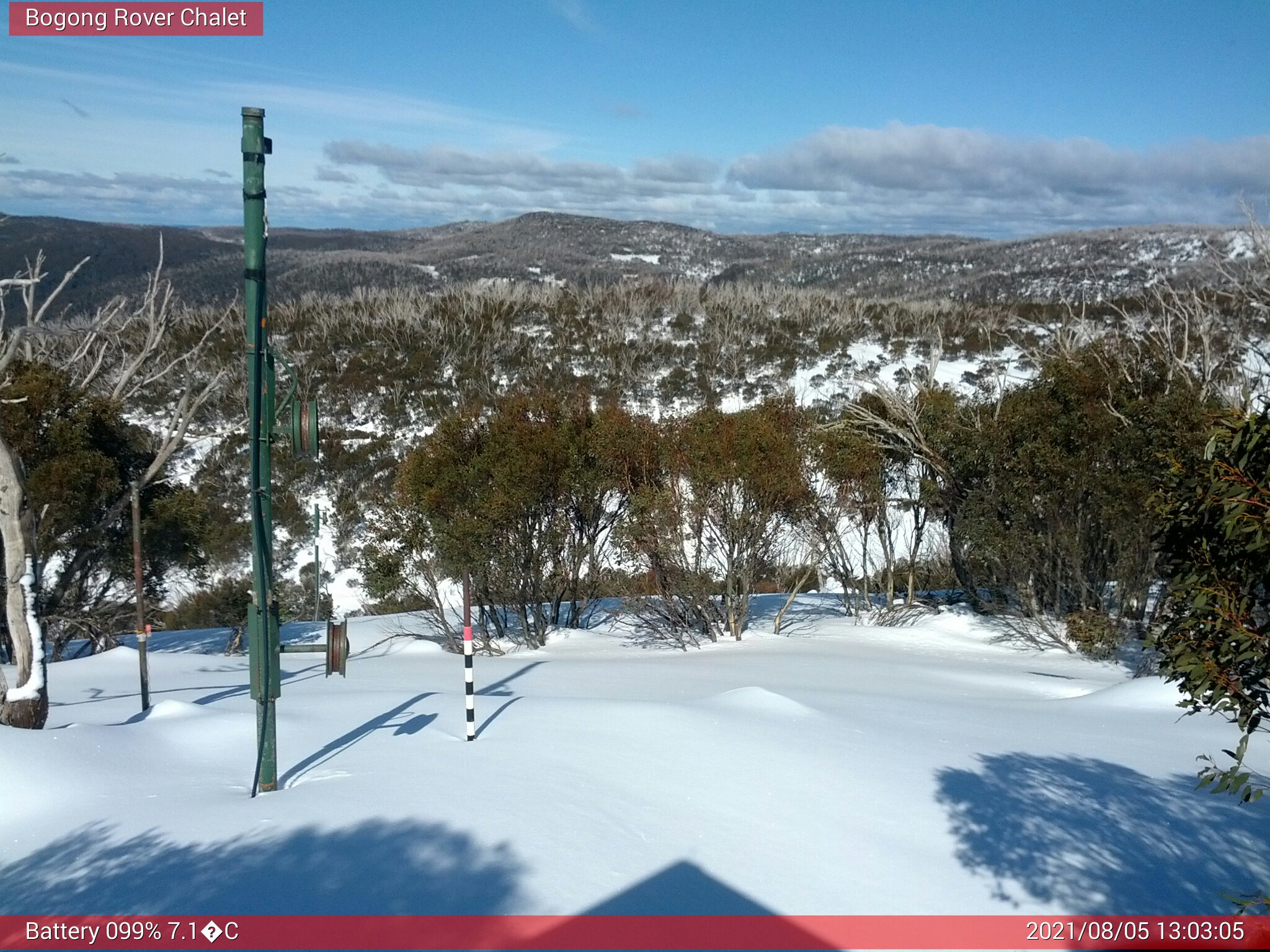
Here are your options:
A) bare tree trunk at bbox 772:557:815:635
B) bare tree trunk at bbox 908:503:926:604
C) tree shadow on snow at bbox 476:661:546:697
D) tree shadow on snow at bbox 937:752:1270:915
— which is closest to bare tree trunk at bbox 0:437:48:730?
tree shadow on snow at bbox 476:661:546:697

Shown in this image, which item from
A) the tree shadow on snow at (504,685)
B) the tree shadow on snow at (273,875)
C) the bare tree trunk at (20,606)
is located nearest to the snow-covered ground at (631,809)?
the tree shadow on snow at (273,875)

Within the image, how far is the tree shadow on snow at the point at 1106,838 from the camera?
198 inches

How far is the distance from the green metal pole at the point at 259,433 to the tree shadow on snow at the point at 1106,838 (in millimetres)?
4411

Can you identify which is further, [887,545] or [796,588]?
[887,545]

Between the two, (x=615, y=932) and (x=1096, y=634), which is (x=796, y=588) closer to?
(x=1096, y=634)

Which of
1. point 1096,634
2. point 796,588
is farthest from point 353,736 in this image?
point 1096,634

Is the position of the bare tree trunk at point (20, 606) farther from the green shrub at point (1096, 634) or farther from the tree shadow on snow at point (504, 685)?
the green shrub at point (1096, 634)

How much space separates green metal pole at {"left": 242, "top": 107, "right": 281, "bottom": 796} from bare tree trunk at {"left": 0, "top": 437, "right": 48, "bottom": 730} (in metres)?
3.19

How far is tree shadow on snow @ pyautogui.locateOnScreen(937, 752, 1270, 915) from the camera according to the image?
5035mm

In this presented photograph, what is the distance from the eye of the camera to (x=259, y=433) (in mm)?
5789

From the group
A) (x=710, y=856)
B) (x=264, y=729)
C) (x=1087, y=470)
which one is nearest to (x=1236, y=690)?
(x=710, y=856)

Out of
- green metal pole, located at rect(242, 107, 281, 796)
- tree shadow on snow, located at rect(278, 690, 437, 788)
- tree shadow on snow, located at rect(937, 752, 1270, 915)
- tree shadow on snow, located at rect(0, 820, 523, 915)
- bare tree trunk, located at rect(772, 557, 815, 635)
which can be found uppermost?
green metal pole, located at rect(242, 107, 281, 796)

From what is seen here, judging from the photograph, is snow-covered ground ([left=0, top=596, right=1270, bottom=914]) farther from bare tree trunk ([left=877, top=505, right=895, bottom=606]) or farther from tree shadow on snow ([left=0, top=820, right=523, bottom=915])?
bare tree trunk ([left=877, top=505, right=895, bottom=606])

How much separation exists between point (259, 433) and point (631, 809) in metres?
3.29
